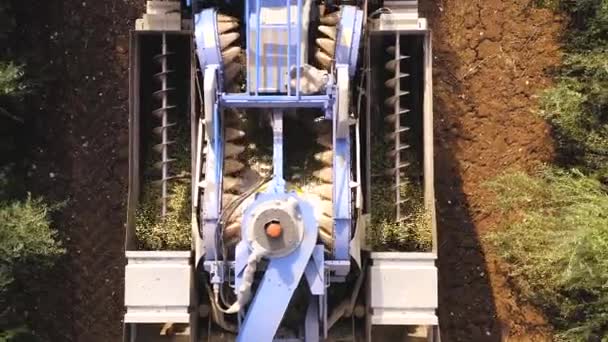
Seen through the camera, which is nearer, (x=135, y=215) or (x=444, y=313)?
(x=135, y=215)

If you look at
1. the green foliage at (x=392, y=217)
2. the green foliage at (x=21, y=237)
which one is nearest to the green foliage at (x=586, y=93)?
the green foliage at (x=392, y=217)

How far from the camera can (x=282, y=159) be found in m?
4.48

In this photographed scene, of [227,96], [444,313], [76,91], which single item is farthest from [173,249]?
[444,313]

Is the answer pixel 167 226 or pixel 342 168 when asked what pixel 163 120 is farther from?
pixel 342 168

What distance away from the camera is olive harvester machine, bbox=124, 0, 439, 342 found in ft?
13.9

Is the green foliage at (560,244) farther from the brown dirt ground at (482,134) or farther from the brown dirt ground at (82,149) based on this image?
the brown dirt ground at (82,149)

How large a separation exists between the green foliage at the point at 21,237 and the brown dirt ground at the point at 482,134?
254 centimetres

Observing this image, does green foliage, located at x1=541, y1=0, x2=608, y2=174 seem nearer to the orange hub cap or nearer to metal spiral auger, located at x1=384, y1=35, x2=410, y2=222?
metal spiral auger, located at x1=384, y1=35, x2=410, y2=222

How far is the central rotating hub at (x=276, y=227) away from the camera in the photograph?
4016 mm

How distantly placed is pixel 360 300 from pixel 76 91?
242 cm

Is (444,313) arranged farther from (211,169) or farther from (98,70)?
(98,70)

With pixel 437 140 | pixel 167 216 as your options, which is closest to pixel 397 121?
pixel 437 140

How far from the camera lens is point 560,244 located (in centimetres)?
494

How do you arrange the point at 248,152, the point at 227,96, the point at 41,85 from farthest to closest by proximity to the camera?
1. the point at 41,85
2. the point at 248,152
3. the point at 227,96
